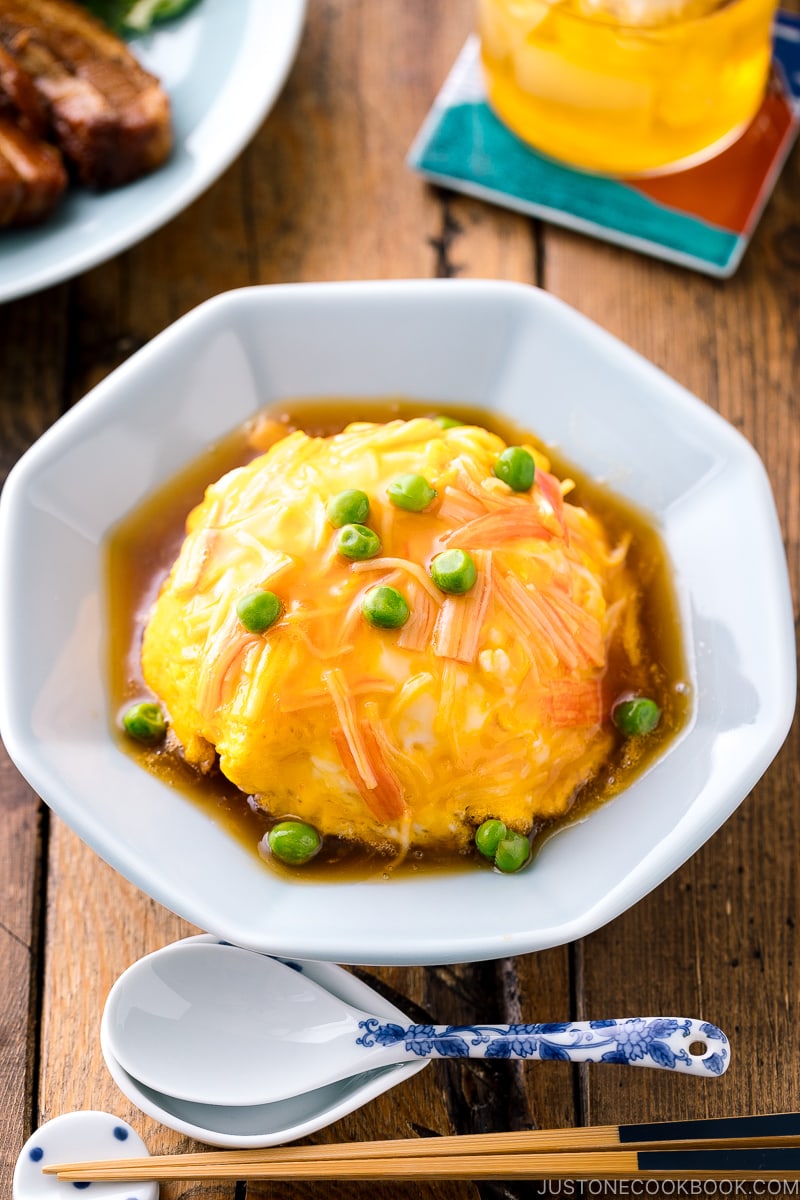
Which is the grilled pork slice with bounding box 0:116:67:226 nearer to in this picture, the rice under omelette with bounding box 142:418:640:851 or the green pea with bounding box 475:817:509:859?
the rice under omelette with bounding box 142:418:640:851

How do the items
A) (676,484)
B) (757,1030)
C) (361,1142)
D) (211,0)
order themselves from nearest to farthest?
(361,1142), (757,1030), (676,484), (211,0)

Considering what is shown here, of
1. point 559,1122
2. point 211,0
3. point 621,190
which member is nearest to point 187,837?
point 559,1122

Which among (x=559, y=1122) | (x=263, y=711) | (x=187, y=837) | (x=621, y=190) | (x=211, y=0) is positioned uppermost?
(x=211, y=0)

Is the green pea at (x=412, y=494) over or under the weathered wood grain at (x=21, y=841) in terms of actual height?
over

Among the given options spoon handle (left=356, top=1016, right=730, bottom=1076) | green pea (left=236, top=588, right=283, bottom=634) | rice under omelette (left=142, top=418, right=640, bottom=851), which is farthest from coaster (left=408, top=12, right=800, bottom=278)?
spoon handle (left=356, top=1016, right=730, bottom=1076)

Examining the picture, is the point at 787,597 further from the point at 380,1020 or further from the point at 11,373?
the point at 11,373

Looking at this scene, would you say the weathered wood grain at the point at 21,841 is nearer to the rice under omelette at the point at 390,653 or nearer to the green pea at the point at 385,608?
the rice under omelette at the point at 390,653

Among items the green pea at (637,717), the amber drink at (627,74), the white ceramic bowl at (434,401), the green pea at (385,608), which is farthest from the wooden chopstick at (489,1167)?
the amber drink at (627,74)

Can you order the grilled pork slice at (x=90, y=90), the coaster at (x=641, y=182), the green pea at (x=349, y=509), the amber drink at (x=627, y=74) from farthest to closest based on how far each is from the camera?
1. the coaster at (x=641, y=182)
2. the grilled pork slice at (x=90, y=90)
3. the amber drink at (x=627, y=74)
4. the green pea at (x=349, y=509)
